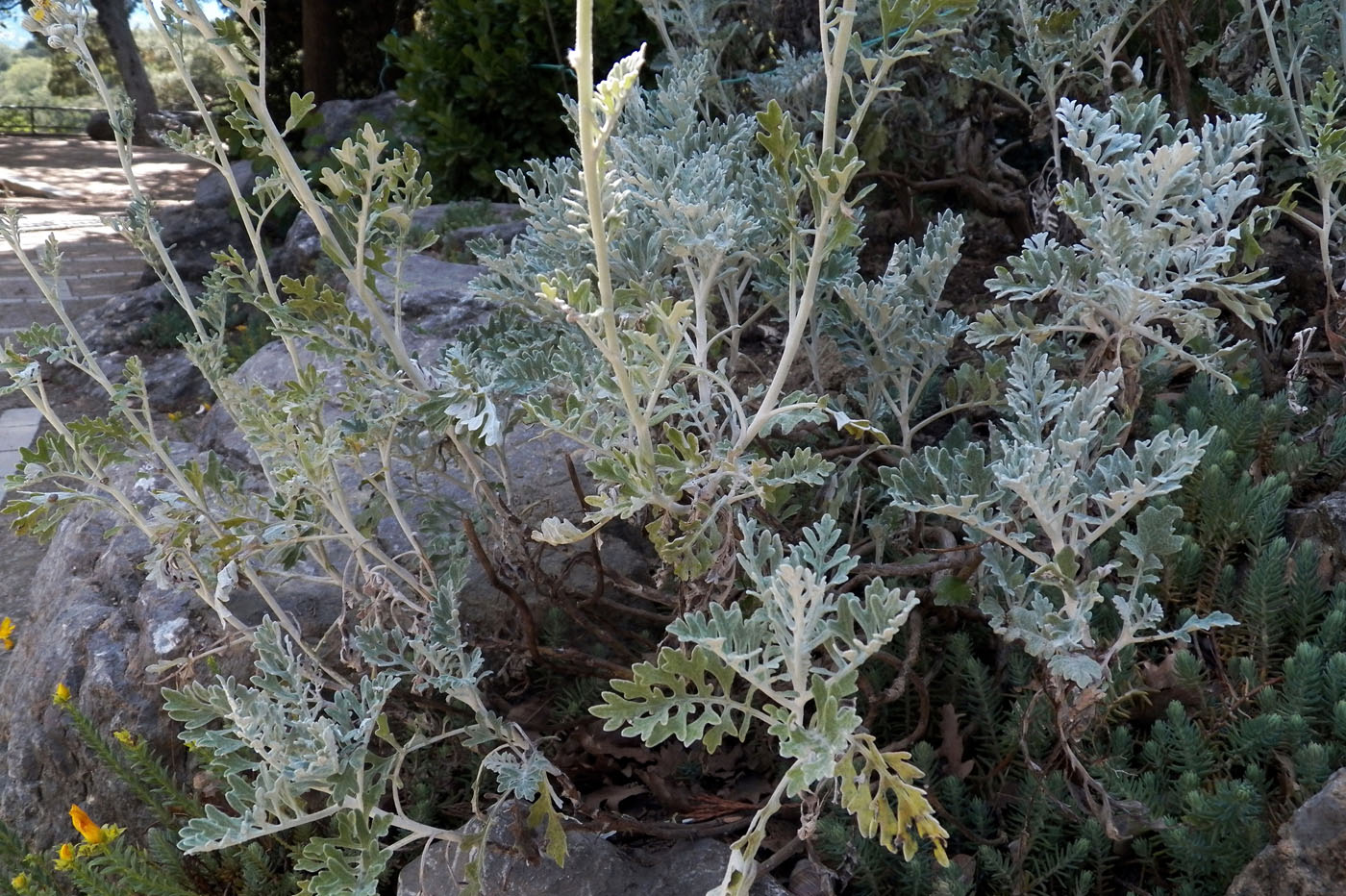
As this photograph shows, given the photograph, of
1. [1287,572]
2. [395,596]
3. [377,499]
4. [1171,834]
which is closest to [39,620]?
[377,499]

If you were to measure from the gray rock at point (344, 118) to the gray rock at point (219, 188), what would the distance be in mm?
629

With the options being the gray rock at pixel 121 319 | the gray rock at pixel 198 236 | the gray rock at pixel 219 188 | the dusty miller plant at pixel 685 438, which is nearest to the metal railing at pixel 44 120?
the gray rock at pixel 219 188

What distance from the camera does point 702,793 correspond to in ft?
7.07

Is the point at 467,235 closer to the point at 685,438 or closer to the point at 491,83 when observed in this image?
the point at 491,83

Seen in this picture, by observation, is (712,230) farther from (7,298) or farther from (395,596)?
(7,298)

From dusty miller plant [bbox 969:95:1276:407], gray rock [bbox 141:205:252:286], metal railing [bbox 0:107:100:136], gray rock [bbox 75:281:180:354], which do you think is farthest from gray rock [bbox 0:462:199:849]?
metal railing [bbox 0:107:100:136]

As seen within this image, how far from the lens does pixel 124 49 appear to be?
51.9 ft

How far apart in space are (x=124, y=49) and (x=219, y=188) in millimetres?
8767

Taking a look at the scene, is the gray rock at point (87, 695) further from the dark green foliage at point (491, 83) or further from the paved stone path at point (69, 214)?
the dark green foliage at point (491, 83)

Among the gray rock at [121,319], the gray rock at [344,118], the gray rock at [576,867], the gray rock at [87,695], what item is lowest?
the gray rock at [121,319]

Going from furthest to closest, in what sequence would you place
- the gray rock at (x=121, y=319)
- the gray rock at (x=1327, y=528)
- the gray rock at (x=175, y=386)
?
the gray rock at (x=121, y=319), the gray rock at (x=175, y=386), the gray rock at (x=1327, y=528)

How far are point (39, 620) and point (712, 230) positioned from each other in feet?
7.64

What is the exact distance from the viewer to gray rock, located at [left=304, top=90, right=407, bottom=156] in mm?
8227

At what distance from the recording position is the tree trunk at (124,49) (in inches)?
608
